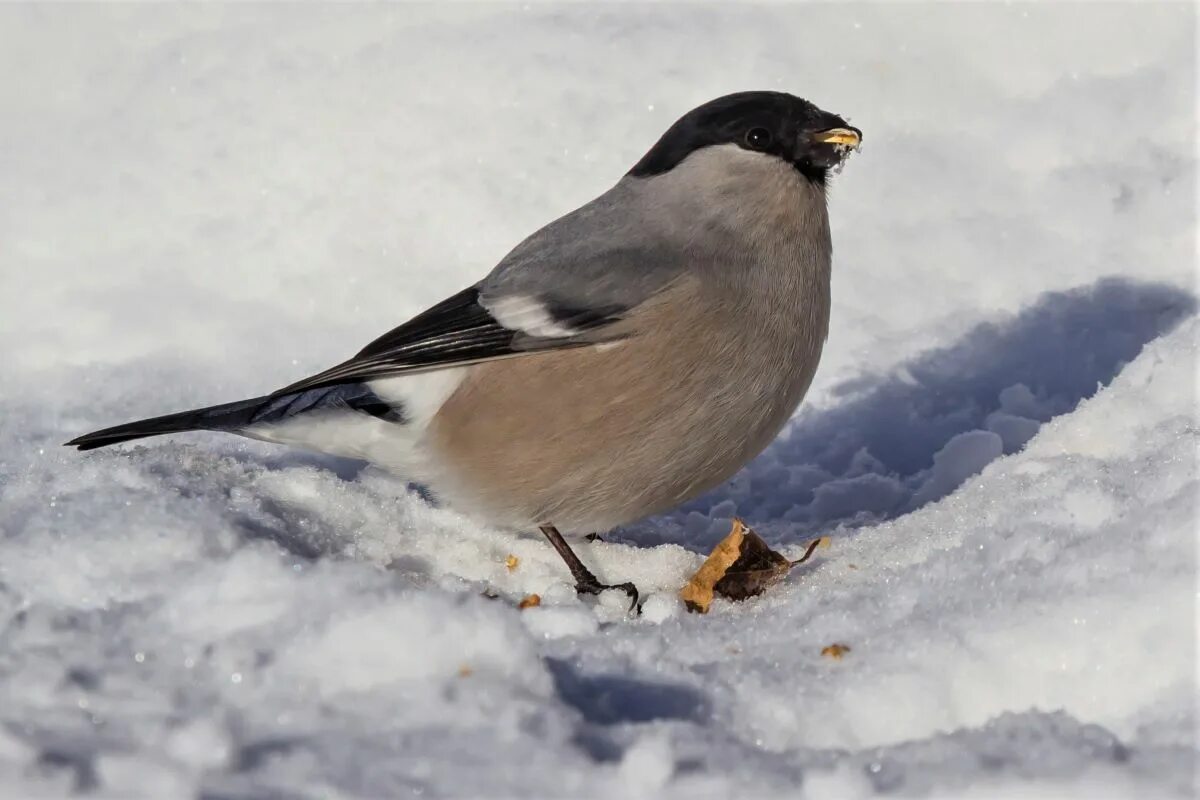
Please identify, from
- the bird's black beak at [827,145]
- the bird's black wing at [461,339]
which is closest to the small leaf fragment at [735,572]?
the bird's black wing at [461,339]

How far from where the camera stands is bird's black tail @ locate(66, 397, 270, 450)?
407 centimetres

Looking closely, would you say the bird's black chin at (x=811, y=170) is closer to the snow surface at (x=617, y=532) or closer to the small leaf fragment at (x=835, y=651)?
the snow surface at (x=617, y=532)

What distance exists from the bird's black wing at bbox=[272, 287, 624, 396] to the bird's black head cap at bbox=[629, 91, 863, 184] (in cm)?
73

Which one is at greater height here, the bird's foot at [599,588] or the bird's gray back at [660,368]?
the bird's gray back at [660,368]

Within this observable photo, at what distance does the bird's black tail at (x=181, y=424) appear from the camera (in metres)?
4.07

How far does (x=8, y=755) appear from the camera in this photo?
2400 millimetres

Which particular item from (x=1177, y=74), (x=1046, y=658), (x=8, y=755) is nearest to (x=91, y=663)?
(x=8, y=755)

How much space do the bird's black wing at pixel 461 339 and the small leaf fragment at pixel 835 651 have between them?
1155mm

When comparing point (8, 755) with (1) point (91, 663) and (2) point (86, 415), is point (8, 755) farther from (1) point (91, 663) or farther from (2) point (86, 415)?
(2) point (86, 415)

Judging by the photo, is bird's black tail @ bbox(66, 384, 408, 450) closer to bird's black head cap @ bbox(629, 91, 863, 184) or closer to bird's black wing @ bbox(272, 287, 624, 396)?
bird's black wing @ bbox(272, 287, 624, 396)

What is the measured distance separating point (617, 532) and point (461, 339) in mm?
990

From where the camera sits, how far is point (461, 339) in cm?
396

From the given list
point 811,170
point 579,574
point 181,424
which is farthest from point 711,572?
point 181,424

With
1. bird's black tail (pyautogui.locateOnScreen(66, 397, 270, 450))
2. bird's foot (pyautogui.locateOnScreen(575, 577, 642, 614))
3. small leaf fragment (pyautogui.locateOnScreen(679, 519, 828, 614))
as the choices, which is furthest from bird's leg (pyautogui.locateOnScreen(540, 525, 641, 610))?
bird's black tail (pyautogui.locateOnScreen(66, 397, 270, 450))
